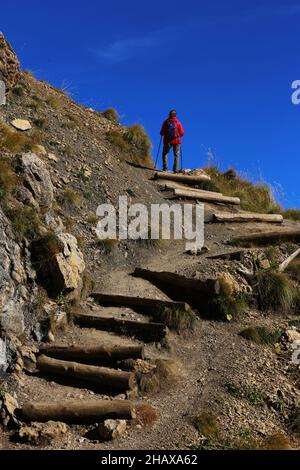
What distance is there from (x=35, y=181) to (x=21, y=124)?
5.14 m

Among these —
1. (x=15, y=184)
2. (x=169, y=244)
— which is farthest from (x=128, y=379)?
(x=169, y=244)

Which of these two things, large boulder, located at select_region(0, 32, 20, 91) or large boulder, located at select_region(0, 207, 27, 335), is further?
large boulder, located at select_region(0, 32, 20, 91)

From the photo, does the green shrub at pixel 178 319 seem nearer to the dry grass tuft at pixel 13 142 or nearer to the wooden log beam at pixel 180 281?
the wooden log beam at pixel 180 281

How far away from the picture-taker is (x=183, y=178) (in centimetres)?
2150

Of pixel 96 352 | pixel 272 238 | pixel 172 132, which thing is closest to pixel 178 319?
pixel 96 352

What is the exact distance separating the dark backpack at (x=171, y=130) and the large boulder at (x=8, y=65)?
567cm

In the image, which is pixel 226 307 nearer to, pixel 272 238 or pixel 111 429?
pixel 272 238

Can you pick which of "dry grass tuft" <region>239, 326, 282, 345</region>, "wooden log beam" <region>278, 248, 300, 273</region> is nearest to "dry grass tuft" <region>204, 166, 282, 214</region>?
"wooden log beam" <region>278, 248, 300, 273</region>

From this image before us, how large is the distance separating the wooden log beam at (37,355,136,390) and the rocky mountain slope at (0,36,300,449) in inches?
0.9

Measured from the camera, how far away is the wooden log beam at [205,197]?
782 inches

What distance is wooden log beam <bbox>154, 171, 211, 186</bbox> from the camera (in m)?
21.2

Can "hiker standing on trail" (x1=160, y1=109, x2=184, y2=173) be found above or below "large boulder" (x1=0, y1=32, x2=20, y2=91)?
below

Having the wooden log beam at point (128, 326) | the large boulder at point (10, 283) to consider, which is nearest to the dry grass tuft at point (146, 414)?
the wooden log beam at point (128, 326)

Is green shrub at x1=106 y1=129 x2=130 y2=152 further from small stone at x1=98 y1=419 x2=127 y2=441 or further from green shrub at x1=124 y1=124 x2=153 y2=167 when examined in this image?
small stone at x1=98 y1=419 x2=127 y2=441
